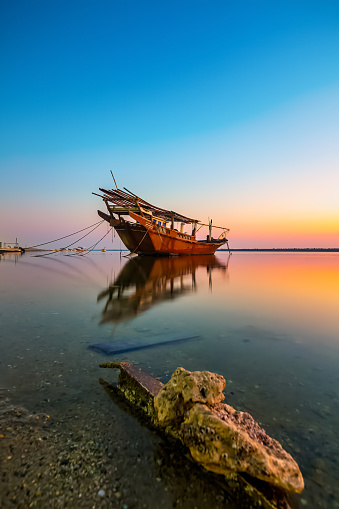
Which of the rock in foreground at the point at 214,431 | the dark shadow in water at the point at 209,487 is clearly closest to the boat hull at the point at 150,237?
the rock in foreground at the point at 214,431

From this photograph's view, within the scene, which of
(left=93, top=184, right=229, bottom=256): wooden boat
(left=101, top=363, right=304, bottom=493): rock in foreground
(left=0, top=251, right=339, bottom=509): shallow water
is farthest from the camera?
(left=93, top=184, right=229, bottom=256): wooden boat

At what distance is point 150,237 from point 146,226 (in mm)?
2881

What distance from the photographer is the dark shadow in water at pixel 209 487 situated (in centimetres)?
164

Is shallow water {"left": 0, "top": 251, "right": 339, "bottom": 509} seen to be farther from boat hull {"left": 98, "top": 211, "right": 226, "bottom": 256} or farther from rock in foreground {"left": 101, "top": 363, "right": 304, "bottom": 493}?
boat hull {"left": 98, "top": 211, "right": 226, "bottom": 256}

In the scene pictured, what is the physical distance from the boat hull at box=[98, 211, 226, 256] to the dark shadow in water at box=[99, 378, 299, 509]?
102 ft

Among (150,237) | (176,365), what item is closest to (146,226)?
(150,237)

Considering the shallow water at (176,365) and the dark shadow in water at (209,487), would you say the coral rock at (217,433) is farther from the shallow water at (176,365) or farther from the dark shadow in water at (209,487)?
the shallow water at (176,365)

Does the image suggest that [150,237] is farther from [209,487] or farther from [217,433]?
[209,487]

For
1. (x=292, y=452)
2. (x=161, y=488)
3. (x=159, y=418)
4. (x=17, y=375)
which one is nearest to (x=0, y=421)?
(x=17, y=375)

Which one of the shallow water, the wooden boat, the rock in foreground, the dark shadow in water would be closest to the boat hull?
the wooden boat

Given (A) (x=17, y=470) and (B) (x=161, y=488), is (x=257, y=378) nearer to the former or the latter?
(B) (x=161, y=488)

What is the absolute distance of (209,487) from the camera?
5.72ft

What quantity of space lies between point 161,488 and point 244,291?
11.0 meters

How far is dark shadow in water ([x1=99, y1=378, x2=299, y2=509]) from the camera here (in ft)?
5.37
